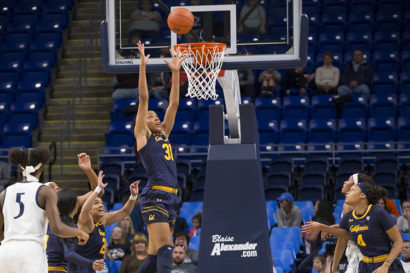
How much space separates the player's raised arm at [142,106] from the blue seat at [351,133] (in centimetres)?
771

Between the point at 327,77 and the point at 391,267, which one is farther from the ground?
the point at 327,77

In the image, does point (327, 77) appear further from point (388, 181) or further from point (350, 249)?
point (350, 249)

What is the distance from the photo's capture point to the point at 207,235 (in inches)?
317

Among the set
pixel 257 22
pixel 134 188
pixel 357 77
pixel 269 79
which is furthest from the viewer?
pixel 269 79

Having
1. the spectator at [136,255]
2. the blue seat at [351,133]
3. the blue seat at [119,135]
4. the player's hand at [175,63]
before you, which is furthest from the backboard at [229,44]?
the blue seat at [119,135]

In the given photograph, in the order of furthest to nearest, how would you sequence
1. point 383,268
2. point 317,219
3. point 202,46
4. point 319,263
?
point 317,219 < point 319,263 < point 202,46 < point 383,268

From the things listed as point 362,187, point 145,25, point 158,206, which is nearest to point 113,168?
point 145,25

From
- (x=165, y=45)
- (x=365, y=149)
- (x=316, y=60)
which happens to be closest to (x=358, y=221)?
(x=165, y=45)

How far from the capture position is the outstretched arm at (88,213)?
7.29 metres

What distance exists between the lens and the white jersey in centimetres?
624

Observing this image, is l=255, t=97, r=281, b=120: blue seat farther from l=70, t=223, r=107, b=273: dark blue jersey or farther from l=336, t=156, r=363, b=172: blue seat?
l=70, t=223, r=107, b=273: dark blue jersey

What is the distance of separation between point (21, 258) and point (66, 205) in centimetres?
97

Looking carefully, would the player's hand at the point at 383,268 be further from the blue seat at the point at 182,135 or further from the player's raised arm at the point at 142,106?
the blue seat at the point at 182,135

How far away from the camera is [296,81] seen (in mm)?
16234
